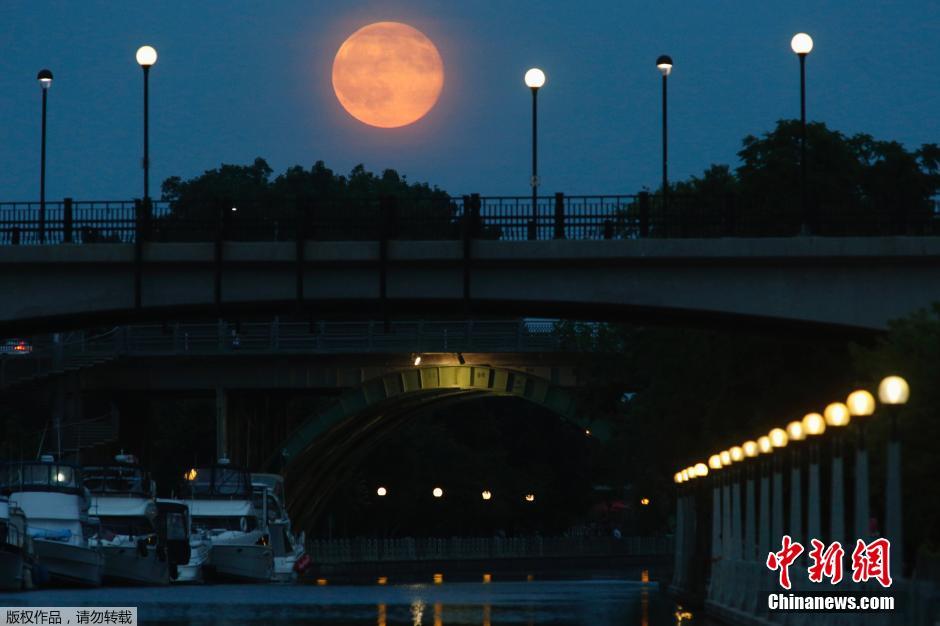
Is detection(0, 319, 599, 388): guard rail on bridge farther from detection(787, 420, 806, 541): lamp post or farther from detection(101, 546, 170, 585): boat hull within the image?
detection(787, 420, 806, 541): lamp post

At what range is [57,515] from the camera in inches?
2192

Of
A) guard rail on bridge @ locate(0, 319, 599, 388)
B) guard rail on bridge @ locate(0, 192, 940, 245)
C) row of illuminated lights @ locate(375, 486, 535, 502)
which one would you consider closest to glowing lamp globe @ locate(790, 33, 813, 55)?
guard rail on bridge @ locate(0, 192, 940, 245)

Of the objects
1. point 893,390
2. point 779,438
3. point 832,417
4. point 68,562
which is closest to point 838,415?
point 832,417

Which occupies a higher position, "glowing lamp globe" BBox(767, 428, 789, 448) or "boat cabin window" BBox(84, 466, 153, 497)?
"glowing lamp globe" BBox(767, 428, 789, 448)

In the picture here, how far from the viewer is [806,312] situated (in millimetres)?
44844

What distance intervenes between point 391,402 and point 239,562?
1069 inches

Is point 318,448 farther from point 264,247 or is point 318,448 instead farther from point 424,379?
point 264,247

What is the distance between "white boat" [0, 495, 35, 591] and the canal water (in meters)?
1.60

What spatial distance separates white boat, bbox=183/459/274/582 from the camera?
64500 mm

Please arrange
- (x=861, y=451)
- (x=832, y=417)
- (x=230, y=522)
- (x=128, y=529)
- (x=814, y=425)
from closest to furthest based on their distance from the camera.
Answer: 1. (x=861, y=451)
2. (x=832, y=417)
3. (x=814, y=425)
4. (x=128, y=529)
5. (x=230, y=522)

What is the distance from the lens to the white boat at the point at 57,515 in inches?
2042

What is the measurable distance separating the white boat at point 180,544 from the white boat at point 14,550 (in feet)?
32.5

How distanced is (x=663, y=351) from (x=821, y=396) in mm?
11156

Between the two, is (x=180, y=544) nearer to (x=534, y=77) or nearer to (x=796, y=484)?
(x=534, y=77)
